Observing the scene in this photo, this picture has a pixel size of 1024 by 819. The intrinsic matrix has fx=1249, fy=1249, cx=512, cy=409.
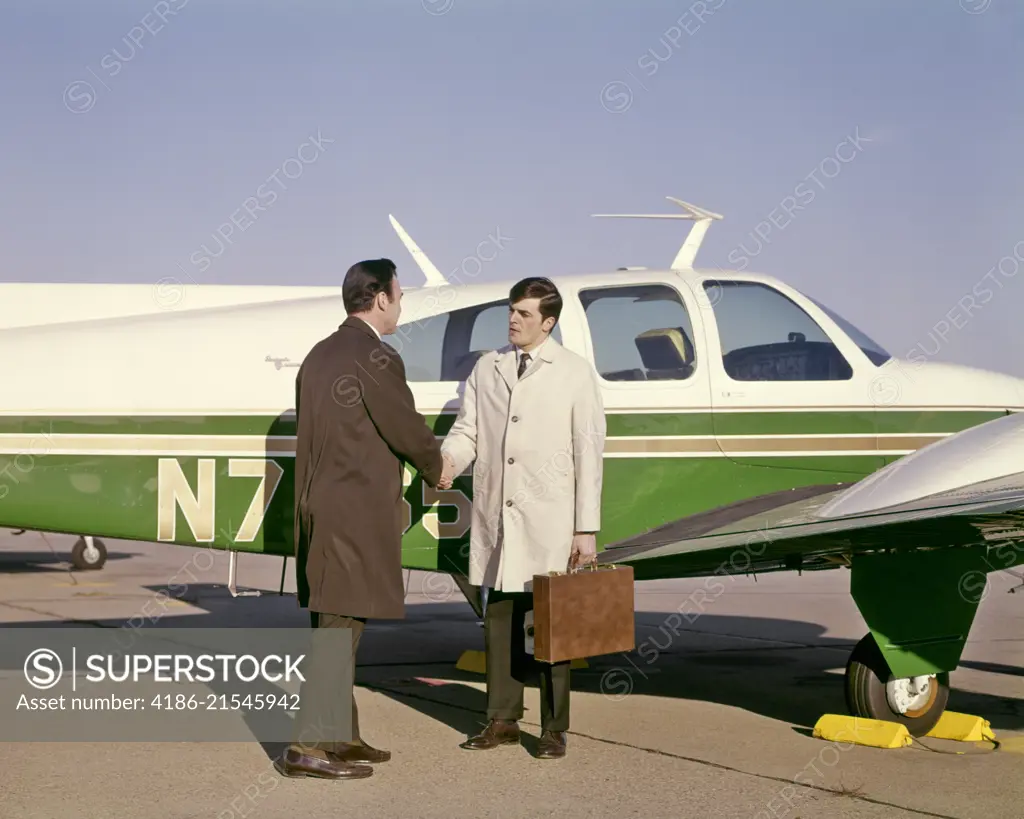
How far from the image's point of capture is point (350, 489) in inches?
197

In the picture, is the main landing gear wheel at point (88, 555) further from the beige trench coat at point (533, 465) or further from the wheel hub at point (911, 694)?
the wheel hub at point (911, 694)

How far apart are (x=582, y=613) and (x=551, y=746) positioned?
68 centimetres

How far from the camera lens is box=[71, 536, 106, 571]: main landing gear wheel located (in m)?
15.3

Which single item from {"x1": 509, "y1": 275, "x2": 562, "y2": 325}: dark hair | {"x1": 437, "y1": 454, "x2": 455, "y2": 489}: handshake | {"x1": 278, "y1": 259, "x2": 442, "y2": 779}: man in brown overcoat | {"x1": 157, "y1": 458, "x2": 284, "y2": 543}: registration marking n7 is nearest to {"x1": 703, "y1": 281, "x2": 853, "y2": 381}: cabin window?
{"x1": 509, "y1": 275, "x2": 562, "y2": 325}: dark hair

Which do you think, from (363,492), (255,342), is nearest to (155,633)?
(255,342)

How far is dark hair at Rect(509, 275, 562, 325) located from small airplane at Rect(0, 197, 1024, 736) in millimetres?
972

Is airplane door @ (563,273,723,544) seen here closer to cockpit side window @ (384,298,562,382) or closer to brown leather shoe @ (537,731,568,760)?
cockpit side window @ (384,298,562,382)

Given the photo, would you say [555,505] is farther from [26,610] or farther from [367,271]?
[26,610]

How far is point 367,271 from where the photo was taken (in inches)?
207

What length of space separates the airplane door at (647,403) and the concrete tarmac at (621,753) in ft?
3.69

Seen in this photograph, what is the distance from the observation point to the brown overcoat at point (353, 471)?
16.3 feet

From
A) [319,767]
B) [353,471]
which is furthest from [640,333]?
[319,767]

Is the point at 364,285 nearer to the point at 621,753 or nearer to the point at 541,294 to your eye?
the point at 541,294

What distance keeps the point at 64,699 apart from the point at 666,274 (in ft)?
12.9
